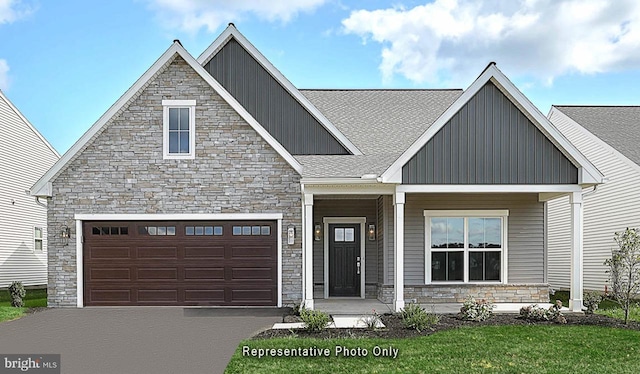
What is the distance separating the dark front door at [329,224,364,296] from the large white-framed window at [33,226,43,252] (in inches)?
568

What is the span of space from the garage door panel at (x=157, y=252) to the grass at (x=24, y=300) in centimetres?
292

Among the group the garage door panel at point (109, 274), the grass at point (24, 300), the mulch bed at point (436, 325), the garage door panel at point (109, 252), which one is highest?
the garage door panel at point (109, 252)

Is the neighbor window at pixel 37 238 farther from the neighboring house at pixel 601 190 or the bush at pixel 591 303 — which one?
the bush at pixel 591 303

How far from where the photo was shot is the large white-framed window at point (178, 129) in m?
15.4

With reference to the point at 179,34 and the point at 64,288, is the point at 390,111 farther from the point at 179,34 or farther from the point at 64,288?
the point at 64,288

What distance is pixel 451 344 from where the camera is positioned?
10.4 m

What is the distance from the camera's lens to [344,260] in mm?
17438

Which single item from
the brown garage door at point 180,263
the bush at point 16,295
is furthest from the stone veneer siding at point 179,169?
the bush at point 16,295

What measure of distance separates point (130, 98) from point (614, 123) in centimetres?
1780

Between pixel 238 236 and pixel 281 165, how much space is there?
201cm

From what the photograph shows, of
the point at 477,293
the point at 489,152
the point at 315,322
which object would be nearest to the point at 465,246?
the point at 477,293

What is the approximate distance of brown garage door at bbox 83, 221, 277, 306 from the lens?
15477mm

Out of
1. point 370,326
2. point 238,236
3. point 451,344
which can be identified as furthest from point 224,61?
point 451,344

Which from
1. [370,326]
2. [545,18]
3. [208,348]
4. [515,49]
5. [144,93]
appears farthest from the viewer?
[515,49]
